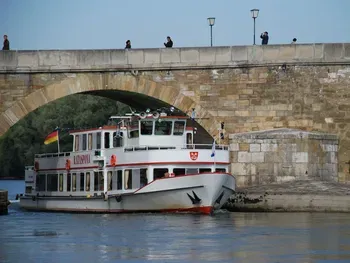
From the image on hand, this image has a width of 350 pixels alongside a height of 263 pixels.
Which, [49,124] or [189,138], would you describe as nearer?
[189,138]

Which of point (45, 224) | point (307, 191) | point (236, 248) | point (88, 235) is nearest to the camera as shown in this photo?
point (236, 248)

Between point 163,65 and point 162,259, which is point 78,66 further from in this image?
point 162,259

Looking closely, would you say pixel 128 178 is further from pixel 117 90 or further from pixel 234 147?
pixel 117 90

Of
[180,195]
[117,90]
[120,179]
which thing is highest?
[117,90]

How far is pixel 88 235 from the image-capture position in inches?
1307

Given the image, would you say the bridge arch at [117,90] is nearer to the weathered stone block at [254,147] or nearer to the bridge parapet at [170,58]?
the bridge parapet at [170,58]

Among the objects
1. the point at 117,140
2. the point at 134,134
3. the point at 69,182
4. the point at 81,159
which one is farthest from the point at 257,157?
the point at 69,182

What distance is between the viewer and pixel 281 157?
43.2 m

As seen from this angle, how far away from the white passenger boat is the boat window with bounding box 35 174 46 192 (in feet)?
7.66

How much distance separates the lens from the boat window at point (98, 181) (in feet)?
141

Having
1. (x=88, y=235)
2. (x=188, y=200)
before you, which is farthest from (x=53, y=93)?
(x=88, y=235)

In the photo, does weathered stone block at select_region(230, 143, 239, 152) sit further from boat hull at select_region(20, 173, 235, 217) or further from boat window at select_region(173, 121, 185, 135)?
boat hull at select_region(20, 173, 235, 217)

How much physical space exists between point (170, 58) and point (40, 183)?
22.9ft

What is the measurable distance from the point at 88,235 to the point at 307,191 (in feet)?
33.3
